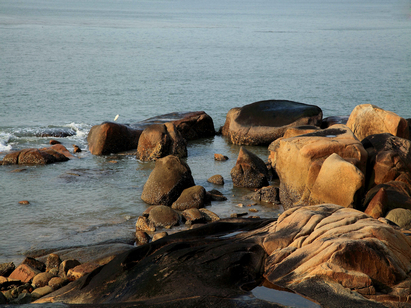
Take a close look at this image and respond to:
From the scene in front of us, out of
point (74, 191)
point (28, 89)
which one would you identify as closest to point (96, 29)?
point (28, 89)

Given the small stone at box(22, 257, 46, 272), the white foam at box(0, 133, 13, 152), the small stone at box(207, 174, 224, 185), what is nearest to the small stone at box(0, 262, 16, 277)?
the small stone at box(22, 257, 46, 272)

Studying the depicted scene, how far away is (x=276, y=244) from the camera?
18.7 feet

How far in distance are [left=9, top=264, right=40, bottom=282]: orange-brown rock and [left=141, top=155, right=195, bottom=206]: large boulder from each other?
3.75 m

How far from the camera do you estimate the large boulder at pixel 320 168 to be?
333 inches

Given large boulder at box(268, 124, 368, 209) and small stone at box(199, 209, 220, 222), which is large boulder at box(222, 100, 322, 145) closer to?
large boulder at box(268, 124, 368, 209)

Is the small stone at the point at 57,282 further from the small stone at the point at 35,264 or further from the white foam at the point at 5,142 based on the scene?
the white foam at the point at 5,142

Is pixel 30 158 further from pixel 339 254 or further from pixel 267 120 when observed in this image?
pixel 339 254

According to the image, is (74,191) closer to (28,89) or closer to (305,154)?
(305,154)

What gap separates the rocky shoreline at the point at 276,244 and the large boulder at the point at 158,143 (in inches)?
110

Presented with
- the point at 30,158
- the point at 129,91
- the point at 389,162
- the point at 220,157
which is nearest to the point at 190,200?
the point at 389,162

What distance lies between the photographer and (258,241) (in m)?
5.83

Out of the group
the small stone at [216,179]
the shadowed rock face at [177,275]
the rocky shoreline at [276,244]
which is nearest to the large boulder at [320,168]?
the rocky shoreline at [276,244]

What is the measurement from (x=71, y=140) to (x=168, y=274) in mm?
12393

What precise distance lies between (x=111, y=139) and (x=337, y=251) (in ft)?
35.8
